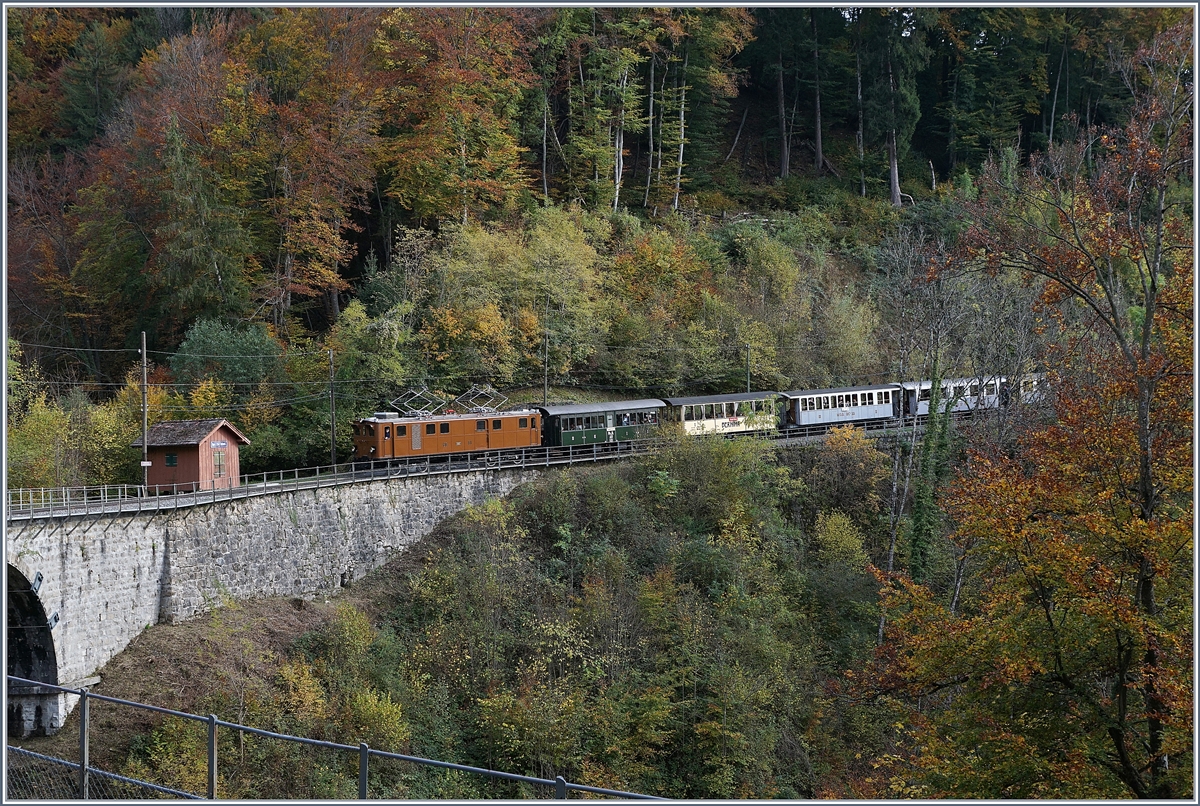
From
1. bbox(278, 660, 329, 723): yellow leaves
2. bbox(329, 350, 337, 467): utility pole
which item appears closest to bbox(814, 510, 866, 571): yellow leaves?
bbox(329, 350, 337, 467): utility pole

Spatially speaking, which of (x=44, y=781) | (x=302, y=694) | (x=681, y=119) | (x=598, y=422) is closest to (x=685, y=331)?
(x=598, y=422)

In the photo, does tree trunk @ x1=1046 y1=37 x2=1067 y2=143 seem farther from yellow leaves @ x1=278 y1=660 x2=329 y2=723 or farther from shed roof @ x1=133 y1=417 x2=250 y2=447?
yellow leaves @ x1=278 y1=660 x2=329 y2=723

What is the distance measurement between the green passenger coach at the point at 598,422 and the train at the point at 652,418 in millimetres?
35

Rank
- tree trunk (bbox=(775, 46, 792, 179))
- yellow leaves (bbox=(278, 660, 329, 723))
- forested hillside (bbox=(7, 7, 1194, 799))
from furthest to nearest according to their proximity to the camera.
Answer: tree trunk (bbox=(775, 46, 792, 179)) < yellow leaves (bbox=(278, 660, 329, 723)) < forested hillside (bbox=(7, 7, 1194, 799))

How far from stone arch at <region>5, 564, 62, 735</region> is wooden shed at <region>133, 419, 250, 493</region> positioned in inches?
205

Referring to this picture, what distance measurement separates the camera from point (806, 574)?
102 ft

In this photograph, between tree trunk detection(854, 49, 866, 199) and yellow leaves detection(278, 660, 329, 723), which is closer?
yellow leaves detection(278, 660, 329, 723)

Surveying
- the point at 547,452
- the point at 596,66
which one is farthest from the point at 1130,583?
the point at 596,66

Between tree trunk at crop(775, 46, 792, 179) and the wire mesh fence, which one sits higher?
tree trunk at crop(775, 46, 792, 179)

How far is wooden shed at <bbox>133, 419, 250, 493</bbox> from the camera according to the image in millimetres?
25703

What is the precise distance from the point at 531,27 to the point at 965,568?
110 feet

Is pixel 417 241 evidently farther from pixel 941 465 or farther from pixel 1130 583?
pixel 1130 583

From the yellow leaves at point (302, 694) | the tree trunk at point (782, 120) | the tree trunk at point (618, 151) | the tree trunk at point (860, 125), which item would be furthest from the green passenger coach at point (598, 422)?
the tree trunk at point (860, 125)

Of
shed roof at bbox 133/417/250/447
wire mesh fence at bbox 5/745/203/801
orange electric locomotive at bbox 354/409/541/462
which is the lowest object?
wire mesh fence at bbox 5/745/203/801
